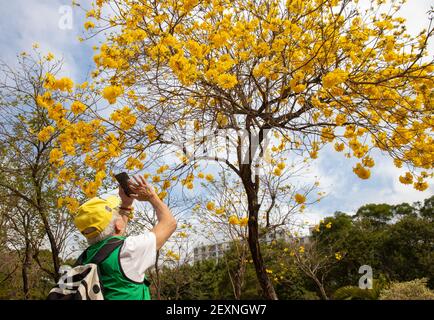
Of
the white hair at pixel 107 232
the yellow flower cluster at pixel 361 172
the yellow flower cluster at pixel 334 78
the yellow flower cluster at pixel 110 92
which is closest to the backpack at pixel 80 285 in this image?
the white hair at pixel 107 232

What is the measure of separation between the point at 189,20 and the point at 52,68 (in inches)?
190

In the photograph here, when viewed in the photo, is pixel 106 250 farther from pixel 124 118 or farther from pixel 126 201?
pixel 124 118

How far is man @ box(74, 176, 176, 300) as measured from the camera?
1.43 metres

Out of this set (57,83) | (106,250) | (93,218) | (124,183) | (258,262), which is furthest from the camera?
(258,262)

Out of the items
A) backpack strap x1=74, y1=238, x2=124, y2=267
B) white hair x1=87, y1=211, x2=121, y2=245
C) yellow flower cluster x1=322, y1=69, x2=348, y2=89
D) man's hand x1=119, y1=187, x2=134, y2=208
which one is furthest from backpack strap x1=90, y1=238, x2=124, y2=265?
yellow flower cluster x1=322, y1=69, x2=348, y2=89

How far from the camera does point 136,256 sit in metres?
1.45

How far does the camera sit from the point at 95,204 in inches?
64.2

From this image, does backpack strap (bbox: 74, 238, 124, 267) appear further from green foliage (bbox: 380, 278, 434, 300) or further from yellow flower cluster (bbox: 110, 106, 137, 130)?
green foliage (bbox: 380, 278, 434, 300)

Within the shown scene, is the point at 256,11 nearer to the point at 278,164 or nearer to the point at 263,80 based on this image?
the point at 263,80

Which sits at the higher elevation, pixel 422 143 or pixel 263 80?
pixel 263 80

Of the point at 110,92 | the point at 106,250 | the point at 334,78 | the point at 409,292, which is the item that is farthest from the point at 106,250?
the point at 409,292

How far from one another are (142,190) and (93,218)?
0.73 feet
